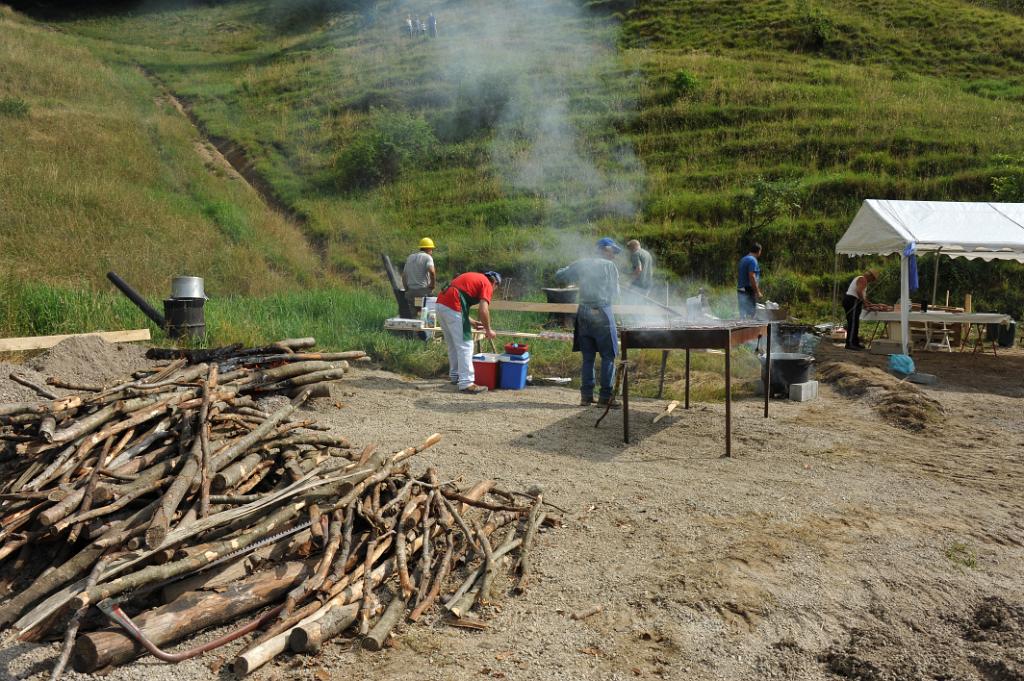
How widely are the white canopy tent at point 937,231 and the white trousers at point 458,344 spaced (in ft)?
22.8

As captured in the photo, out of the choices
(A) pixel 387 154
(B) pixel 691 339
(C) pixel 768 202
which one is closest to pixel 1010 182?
(C) pixel 768 202

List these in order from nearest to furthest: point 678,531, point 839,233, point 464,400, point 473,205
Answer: point 678,531 < point 464,400 < point 839,233 < point 473,205

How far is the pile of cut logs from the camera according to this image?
359 centimetres

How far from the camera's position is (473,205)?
23.1 meters

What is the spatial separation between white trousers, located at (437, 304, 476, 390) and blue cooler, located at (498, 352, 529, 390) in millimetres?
419

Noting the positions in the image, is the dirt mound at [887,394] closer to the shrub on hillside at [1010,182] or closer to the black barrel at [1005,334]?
the black barrel at [1005,334]

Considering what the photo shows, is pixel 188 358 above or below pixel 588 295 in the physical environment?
below

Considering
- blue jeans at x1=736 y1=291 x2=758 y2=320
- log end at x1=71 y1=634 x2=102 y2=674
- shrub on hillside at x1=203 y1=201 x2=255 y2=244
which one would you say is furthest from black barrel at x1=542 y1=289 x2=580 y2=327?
log end at x1=71 y1=634 x2=102 y2=674

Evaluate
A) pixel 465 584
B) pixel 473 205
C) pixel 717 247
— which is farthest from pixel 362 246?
pixel 465 584

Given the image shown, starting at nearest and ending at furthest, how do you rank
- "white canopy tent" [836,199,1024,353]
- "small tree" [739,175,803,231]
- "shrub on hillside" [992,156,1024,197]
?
"white canopy tent" [836,199,1024,353] < "shrub on hillside" [992,156,1024,197] < "small tree" [739,175,803,231]

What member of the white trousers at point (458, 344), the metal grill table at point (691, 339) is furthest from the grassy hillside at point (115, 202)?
the metal grill table at point (691, 339)

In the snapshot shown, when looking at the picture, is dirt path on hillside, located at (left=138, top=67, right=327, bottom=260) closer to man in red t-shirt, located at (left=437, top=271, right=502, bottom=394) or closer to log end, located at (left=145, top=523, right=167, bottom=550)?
man in red t-shirt, located at (left=437, top=271, right=502, bottom=394)

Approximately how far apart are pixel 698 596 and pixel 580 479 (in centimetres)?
210

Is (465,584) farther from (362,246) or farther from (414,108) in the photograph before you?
(414,108)
